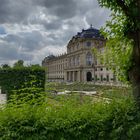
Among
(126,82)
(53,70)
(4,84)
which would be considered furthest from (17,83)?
(53,70)

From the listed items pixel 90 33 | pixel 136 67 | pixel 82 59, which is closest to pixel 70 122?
pixel 136 67

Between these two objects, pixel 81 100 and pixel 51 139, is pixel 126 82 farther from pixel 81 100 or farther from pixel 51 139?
pixel 51 139

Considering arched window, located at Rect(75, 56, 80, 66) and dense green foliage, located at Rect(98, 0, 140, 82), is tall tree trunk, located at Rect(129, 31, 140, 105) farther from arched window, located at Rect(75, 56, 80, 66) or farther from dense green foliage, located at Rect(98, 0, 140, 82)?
arched window, located at Rect(75, 56, 80, 66)

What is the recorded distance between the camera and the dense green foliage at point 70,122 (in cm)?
334

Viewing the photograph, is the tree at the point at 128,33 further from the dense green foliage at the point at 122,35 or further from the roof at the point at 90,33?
the roof at the point at 90,33

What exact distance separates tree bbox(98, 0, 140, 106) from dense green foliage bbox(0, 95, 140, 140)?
1.64ft

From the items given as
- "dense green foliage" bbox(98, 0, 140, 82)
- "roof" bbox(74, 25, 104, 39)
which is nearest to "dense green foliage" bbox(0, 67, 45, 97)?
"dense green foliage" bbox(98, 0, 140, 82)

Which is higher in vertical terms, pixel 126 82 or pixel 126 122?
pixel 126 82

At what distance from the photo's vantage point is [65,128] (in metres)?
3.43

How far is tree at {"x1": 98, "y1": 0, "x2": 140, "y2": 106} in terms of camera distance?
4262 millimetres

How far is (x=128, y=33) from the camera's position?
4656 mm

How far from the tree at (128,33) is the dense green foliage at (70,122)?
0.50 metres

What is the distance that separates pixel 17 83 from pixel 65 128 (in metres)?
14.6

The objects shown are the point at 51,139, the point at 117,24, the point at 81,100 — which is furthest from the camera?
the point at 117,24
